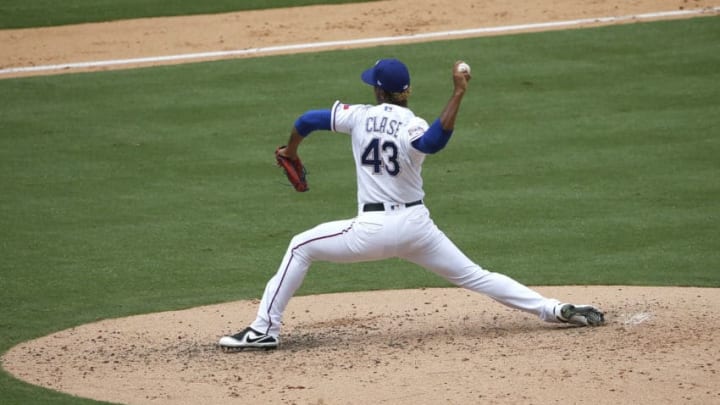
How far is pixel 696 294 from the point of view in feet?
24.5

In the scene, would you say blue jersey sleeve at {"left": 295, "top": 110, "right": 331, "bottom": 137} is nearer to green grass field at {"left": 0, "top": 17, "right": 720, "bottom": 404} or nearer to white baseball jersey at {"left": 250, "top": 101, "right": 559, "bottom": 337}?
white baseball jersey at {"left": 250, "top": 101, "right": 559, "bottom": 337}

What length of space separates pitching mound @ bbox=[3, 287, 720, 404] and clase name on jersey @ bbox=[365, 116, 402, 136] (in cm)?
121

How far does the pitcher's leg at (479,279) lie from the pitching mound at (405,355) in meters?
0.17

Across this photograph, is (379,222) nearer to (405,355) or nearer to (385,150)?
(385,150)

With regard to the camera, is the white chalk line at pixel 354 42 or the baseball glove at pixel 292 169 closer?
the baseball glove at pixel 292 169

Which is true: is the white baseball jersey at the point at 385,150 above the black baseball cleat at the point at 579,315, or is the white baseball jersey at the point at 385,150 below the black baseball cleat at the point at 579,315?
above

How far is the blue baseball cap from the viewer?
6324 millimetres

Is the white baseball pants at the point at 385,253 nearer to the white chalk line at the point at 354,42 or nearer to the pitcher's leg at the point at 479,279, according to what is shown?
the pitcher's leg at the point at 479,279

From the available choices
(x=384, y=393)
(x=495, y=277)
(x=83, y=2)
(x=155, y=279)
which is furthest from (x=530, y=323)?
(x=83, y=2)

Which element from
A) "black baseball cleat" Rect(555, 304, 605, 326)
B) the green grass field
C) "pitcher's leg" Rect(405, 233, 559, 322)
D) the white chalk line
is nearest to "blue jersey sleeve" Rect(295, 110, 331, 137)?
"pitcher's leg" Rect(405, 233, 559, 322)

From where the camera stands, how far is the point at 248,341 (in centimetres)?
650

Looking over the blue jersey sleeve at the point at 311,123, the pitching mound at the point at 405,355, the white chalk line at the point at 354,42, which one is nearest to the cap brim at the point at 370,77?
the blue jersey sleeve at the point at 311,123

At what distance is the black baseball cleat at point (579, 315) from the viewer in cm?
656

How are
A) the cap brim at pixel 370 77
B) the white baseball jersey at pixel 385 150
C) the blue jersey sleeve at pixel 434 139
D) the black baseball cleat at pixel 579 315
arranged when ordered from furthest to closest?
the black baseball cleat at pixel 579 315 → the cap brim at pixel 370 77 → the white baseball jersey at pixel 385 150 → the blue jersey sleeve at pixel 434 139
